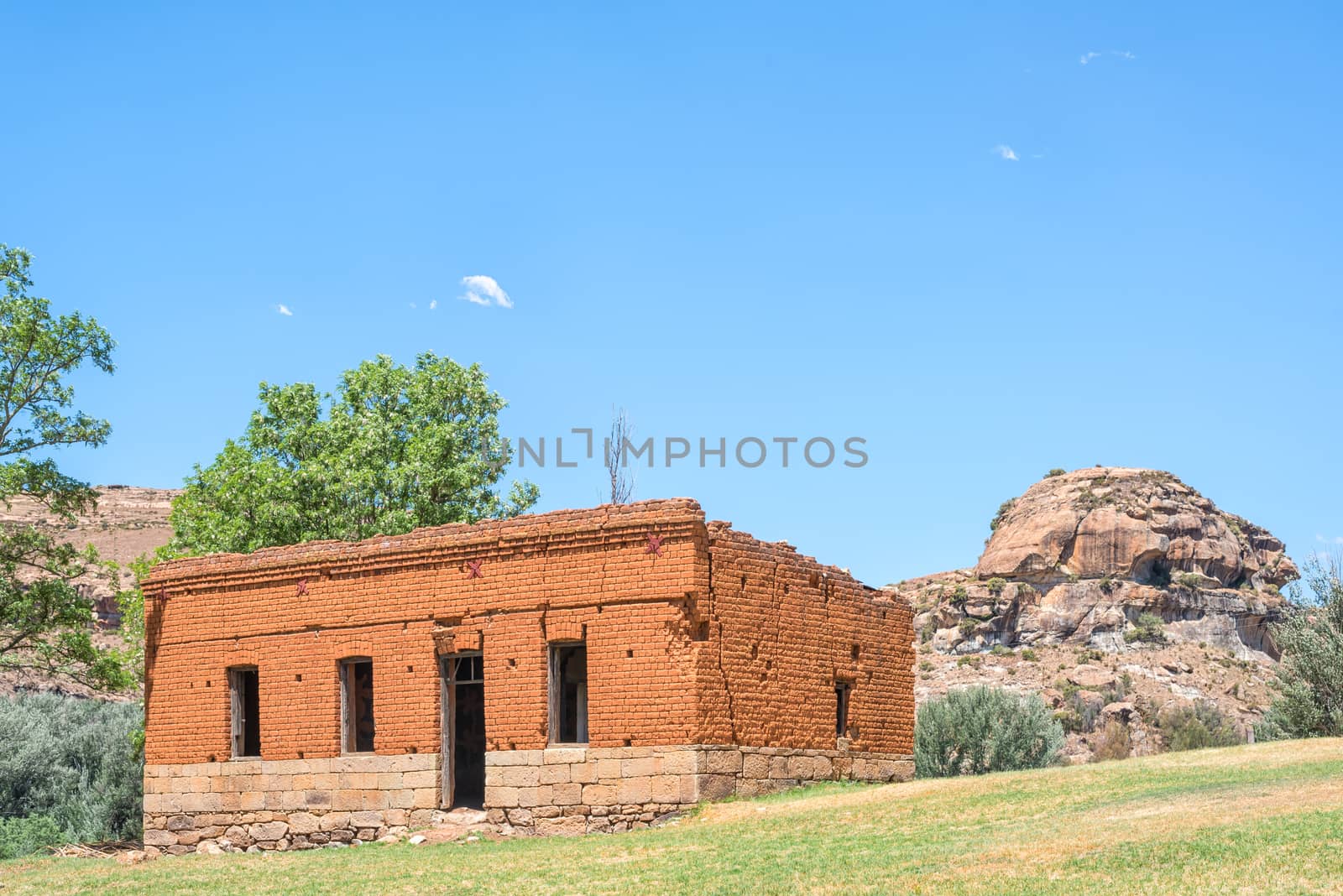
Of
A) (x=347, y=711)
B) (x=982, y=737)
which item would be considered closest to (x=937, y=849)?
(x=347, y=711)

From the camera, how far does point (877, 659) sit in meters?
26.0

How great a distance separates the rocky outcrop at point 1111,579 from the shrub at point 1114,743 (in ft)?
67.7

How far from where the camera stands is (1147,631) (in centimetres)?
9031

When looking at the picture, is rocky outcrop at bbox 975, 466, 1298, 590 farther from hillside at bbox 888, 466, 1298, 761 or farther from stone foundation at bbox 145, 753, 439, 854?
stone foundation at bbox 145, 753, 439, 854

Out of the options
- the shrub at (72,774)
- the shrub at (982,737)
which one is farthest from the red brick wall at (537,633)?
the shrub at (982,737)

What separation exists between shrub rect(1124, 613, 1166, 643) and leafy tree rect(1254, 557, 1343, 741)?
2415 inches

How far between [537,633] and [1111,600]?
77.1 m

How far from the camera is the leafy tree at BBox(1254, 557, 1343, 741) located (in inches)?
1121

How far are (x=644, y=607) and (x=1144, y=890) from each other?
958 centimetres

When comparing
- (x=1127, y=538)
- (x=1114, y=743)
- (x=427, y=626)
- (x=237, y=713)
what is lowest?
(x=1114, y=743)

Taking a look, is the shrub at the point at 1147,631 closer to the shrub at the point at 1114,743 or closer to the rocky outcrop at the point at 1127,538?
the rocky outcrop at the point at 1127,538

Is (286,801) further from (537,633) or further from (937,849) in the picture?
(937,849)

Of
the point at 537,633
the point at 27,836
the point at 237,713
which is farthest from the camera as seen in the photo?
the point at 27,836

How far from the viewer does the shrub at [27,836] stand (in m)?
30.2
